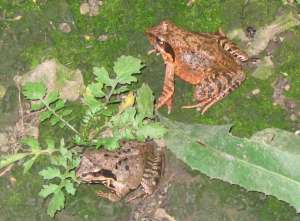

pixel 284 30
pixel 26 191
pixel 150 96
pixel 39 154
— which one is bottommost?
pixel 26 191

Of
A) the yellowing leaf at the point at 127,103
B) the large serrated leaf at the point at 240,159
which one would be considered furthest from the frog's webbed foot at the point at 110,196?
the yellowing leaf at the point at 127,103

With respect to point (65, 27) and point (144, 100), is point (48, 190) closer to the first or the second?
point (144, 100)

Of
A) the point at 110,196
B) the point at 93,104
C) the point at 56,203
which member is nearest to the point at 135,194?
the point at 110,196

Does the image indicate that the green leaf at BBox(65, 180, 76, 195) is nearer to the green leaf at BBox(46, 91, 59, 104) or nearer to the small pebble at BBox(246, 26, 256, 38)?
the green leaf at BBox(46, 91, 59, 104)

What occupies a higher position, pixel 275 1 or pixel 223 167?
pixel 275 1

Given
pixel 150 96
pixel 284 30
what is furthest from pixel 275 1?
pixel 150 96

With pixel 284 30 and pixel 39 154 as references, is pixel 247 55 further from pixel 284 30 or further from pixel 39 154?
pixel 39 154

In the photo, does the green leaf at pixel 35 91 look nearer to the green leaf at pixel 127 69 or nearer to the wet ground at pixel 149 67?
the wet ground at pixel 149 67
